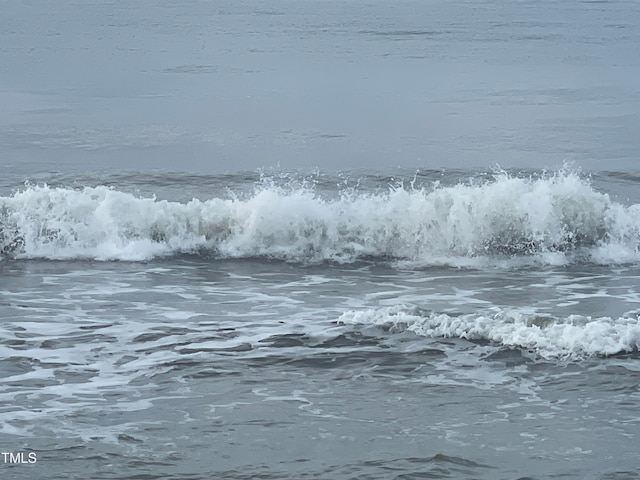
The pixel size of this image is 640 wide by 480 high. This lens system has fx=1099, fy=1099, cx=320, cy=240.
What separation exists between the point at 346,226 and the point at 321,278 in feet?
7.41

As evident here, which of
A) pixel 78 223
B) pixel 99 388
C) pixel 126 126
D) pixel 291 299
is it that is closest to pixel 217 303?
pixel 291 299

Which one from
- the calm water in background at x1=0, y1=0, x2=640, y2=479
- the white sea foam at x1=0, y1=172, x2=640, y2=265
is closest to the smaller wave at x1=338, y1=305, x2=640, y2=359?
the calm water in background at x1=0, y1=0, x2=640, y2=479

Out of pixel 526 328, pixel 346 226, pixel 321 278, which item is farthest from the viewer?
pixel 346 226

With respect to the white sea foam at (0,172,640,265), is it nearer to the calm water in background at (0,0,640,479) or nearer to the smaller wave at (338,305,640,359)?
the calm water in background at (0,0,640,479)

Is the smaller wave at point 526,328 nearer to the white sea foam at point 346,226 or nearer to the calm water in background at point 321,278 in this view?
the calm water in background at point 321,278

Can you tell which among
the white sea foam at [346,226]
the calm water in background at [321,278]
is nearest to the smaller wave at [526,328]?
the calm water in background at [321,278]

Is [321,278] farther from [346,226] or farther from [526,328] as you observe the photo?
[526,328]

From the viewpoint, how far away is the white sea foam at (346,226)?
16.4 metres

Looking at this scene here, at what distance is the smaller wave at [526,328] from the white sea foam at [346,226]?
3.72 metres

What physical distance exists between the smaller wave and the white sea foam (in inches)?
146

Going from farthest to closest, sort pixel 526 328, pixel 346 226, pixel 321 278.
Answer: pixel 346 226
pixel 321 278
pixel 526 328

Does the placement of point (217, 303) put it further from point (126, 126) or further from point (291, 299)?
point (126, 126)

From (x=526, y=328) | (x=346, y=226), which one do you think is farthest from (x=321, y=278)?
(x=526, y=328)

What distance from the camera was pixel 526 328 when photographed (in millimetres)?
11703
